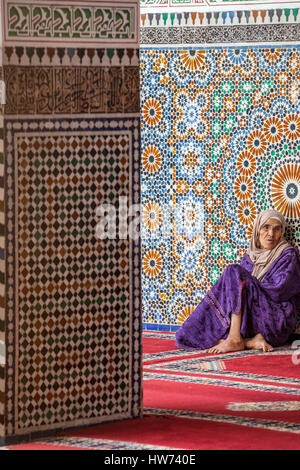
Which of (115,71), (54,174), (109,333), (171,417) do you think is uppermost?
(115,71)

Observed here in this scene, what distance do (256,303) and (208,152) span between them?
3.69 ft

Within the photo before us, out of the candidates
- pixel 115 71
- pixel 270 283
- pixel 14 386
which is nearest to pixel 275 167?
pixel 270 283

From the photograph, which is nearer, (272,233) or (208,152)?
(272,233)

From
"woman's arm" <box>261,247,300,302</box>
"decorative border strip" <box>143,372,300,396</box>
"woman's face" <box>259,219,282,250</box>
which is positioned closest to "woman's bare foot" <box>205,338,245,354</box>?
"woman's arm" <box>261,247,300,302</box>

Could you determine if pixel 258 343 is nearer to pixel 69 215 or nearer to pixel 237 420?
pixel 237 420

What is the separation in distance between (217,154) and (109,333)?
2.83m

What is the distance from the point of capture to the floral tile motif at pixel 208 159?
7105mm

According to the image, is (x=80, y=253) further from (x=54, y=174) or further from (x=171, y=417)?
(x=171, y=417)

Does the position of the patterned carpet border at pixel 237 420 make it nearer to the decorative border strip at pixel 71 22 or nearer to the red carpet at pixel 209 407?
the red carpet at pixel 209 407

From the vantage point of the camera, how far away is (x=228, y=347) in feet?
22.1

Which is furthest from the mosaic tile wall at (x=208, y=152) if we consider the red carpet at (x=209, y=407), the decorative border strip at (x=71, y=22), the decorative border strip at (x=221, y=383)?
the decorative border strip at (x=71, y=22)

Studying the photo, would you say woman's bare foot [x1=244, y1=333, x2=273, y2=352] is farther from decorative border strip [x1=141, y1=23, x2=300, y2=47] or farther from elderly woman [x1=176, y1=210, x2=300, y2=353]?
decorative border strip [x1=141, y1=23, x2=300, y2=47]

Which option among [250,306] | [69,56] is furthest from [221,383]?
[69,56]

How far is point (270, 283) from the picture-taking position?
6.94 meters
